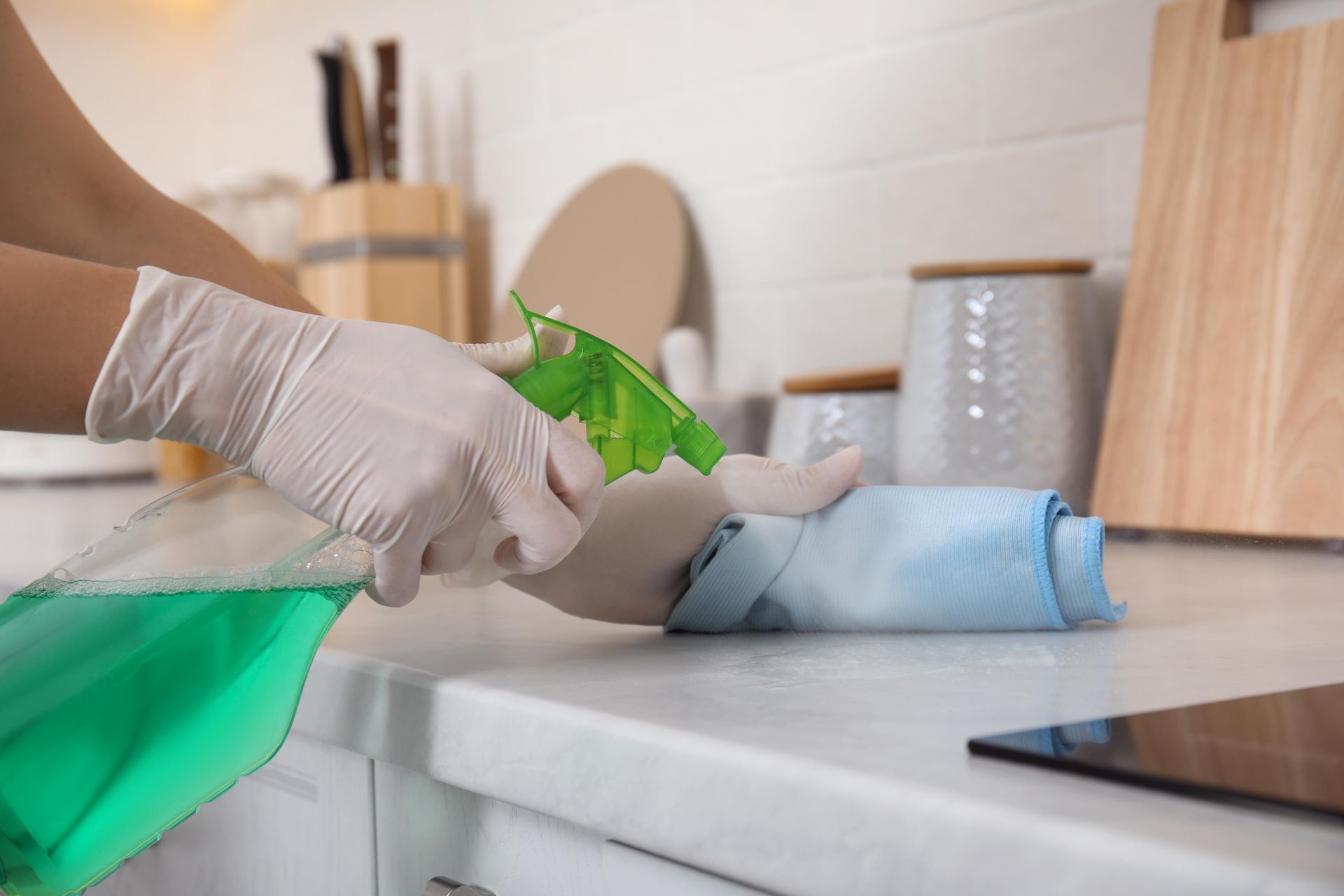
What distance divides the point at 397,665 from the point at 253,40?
175 cm

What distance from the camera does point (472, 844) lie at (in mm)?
506

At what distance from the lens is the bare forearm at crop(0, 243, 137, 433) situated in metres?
0.46

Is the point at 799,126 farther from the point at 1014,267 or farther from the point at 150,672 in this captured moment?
the point at 150,672

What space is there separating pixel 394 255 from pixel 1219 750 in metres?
1.42

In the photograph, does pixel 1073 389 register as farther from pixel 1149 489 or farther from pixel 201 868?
pixel 201 868

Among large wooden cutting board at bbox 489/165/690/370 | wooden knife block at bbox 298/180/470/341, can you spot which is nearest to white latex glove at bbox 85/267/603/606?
large wooden cutting board at bbox 489/165/690/370

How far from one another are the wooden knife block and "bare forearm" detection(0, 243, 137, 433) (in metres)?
1.12

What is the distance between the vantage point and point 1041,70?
1.07 meters

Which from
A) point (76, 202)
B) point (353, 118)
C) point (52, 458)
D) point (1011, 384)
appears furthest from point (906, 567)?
point (52, 458)

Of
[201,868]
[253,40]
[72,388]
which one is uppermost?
[253,40]

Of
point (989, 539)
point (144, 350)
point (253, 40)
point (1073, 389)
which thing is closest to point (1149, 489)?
point (1073, 389)

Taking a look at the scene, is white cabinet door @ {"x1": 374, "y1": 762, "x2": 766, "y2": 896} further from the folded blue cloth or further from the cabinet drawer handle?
the folded blue cloth

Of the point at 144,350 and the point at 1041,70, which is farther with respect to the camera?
the point at 1041,70

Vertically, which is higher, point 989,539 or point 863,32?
point 863,32
